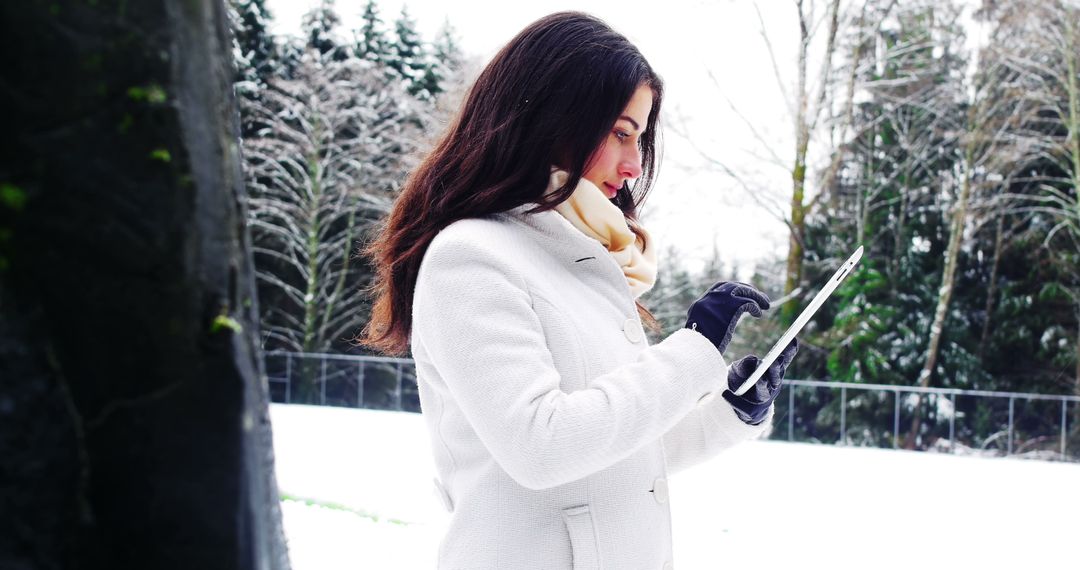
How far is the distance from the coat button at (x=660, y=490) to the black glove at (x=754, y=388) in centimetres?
24

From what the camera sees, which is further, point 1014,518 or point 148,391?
point 1014,518

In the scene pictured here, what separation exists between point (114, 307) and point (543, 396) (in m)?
0.63

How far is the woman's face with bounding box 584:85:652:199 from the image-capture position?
1595mm

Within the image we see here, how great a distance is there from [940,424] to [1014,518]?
207 inches

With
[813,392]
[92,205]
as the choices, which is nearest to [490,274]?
[92,205]

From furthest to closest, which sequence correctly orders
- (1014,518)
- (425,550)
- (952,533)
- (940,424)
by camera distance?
1. (940,424)
2. (1014,518)
3. (952,533)
4. (425,550)

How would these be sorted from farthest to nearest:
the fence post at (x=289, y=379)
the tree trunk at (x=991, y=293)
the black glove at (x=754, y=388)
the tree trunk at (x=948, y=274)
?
1. the fence post at (x=289, y=379)
2. the tree trunk at (x=991, y=293)
3. the tree trunk at (x=948, y=274)
4. the black glove at (x=754, y=388)

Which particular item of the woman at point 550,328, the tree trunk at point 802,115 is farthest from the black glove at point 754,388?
the tree trunk at point 802,115

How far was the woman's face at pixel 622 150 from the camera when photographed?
5.23 ft

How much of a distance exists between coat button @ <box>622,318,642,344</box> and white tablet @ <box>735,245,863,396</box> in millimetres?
213

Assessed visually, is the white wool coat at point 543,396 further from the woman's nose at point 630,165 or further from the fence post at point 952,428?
the fence post at point 952,428

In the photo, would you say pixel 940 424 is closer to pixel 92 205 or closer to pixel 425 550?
pixel 425 550

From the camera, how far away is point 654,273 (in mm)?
1799

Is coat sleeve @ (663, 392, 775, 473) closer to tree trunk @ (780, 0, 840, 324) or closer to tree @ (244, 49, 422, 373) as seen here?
tree trunk @ (780, 0, 840, 324)
